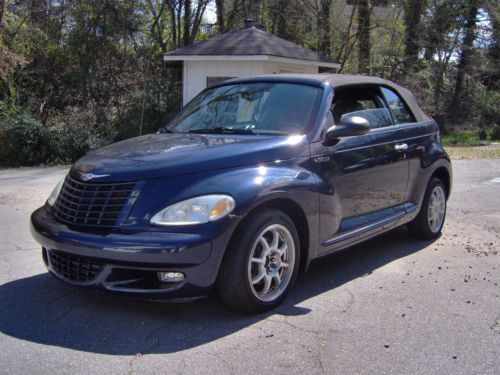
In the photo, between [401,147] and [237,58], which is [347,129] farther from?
[237,58]

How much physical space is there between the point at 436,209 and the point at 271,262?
9.63ft

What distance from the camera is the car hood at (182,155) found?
3.77m

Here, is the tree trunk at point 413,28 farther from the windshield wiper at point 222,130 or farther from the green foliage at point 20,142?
the windshield wiper at point 222,130

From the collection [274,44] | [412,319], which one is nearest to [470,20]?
[274,44]

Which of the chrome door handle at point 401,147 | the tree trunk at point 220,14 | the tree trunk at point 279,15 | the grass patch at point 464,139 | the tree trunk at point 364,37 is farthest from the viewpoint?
the tree trunk at point 364,37

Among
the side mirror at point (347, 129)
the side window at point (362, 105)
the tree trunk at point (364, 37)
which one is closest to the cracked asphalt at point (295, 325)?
the side mirror at point (347, 129)

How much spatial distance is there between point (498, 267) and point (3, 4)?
48.0 ft

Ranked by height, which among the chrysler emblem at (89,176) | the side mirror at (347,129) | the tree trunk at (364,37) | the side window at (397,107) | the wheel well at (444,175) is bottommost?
the wheel well at (444,175)

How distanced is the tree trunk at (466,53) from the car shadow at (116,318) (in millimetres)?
22829

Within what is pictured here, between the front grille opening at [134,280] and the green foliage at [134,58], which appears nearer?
the front grille opening at [134,280]

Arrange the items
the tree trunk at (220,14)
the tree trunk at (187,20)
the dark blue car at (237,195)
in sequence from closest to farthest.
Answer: the dark blue car at (237,195) → the tree trunk at (187,20) → the tree trunk at (220,14)

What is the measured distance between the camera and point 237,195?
3713mm

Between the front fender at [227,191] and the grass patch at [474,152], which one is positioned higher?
the front fender at [227,191]

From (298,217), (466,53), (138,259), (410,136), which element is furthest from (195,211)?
(466,53)
